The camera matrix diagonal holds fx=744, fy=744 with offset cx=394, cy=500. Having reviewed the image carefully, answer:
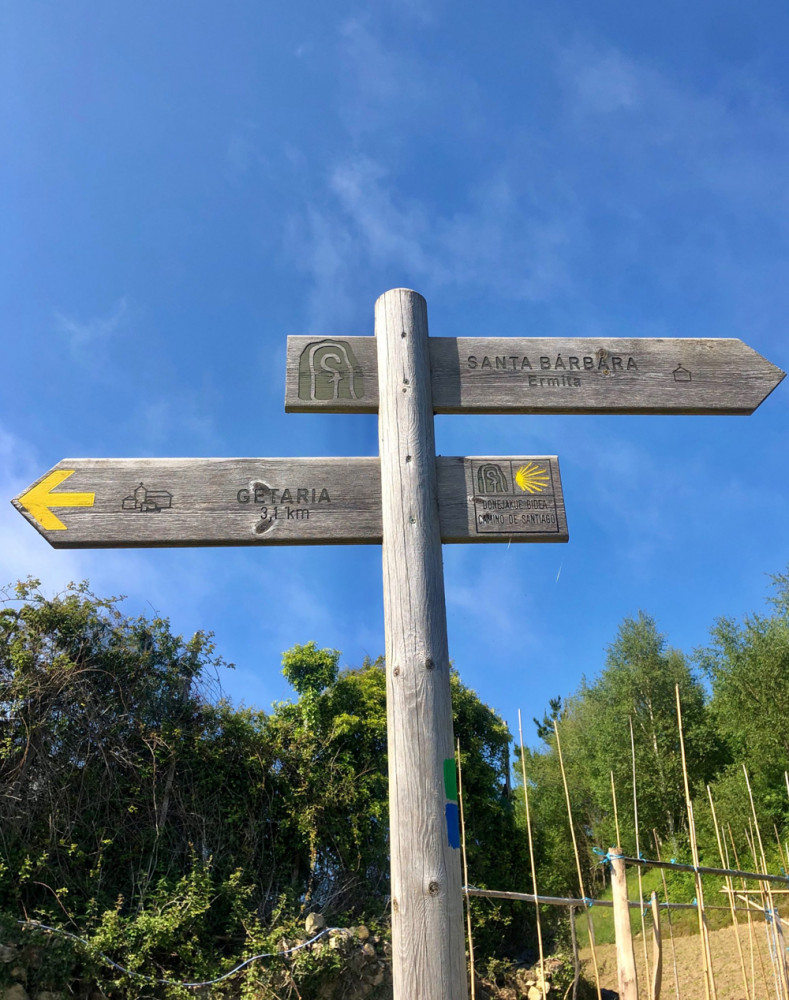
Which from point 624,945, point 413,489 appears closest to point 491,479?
point 413,489

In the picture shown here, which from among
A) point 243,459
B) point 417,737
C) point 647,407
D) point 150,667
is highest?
point 150,667

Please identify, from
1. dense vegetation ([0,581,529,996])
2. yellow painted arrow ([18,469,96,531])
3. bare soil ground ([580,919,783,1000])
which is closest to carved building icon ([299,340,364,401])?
yellow painted arrow ([18,469,96,531])

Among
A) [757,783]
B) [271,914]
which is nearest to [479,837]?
[271,914]

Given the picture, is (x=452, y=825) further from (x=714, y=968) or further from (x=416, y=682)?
(x=714, y=968)

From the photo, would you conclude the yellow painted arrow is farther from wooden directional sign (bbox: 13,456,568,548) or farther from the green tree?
the green tree

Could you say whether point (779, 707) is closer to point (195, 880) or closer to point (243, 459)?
point (195, 880)

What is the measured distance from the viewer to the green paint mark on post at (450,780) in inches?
80.0

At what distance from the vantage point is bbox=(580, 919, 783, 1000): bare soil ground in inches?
391

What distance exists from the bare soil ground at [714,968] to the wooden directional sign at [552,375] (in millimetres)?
9160

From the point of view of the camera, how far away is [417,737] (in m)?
2.08

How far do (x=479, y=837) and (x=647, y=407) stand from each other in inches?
401

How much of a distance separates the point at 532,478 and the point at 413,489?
43 centimetres

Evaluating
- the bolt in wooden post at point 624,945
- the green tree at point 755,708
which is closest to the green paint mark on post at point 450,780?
the bolt in wooden post at point 624,945

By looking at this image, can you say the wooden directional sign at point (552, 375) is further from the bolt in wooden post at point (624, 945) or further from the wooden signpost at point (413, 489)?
the bolt in wooden post at point (624, 945)
